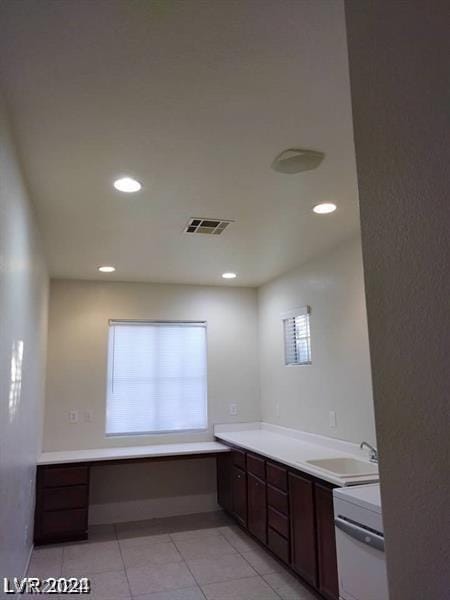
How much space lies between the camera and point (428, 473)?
0.87 meters

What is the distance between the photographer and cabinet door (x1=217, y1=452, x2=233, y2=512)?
4.50 m

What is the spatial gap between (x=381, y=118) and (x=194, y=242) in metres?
2.72

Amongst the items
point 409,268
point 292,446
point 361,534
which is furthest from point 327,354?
point 409,268

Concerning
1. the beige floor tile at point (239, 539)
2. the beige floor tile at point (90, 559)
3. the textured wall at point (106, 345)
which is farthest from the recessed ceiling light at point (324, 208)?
the beige floor tile at point (90, 559)

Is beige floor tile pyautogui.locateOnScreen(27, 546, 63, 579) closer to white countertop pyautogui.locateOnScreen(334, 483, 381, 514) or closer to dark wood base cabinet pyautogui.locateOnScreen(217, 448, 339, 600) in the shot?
dark wood base cabinet pyautogui.locateOnScreen(217, 448, 339, 600)

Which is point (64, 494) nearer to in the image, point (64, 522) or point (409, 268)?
point (64, 522)

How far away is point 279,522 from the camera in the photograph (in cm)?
339

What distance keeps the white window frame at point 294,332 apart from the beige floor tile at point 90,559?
237 cm

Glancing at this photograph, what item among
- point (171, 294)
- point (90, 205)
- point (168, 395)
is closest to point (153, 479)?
point (168, 395)

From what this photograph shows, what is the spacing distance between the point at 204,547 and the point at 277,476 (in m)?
1.07

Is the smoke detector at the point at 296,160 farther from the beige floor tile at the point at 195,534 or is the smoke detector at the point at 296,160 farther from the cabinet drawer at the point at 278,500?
the beige floor tile at the point at 195,534

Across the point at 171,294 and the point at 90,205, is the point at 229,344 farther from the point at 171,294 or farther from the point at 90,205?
the point at 90,205

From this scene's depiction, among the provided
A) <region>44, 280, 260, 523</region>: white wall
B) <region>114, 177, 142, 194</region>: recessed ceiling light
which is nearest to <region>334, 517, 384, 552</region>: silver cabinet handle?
<region>114, 177, 142, 194</region>: recessed ceiling light

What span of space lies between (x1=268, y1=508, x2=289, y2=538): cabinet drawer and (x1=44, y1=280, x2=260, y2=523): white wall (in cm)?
155
